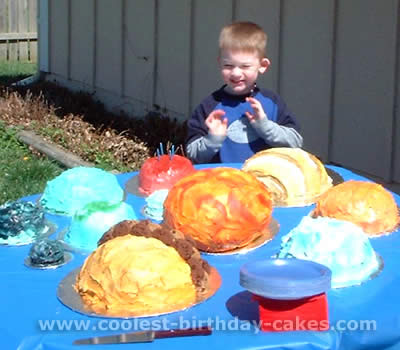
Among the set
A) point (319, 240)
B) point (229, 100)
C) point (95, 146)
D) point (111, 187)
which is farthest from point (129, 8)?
point (319, 240)

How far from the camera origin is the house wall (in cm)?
575

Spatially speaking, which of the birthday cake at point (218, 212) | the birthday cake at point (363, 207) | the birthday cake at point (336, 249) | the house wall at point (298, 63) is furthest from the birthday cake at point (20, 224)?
the house wall at point (298, 63)

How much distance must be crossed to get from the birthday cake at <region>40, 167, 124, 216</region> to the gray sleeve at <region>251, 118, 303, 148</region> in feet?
2.77

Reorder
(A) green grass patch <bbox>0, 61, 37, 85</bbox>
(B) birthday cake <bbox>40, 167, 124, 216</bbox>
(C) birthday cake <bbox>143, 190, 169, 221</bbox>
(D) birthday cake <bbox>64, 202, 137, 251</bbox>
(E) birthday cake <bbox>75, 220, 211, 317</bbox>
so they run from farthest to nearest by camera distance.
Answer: (A) green grass patch <bbox>0, 61, 37, 85</bbox> → (B) birthday cake <bbox>40, 167, 124, 216</bbox> → (C) birthday cake <bbox>143, 190, 169, 221</bbox> → (D) birthday cake <bbox>64, 202, 137, 251</bbox> → (E) birthday cake <bbox>75, 220, 211, 317</bbox>

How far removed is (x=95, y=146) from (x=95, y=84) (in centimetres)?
275

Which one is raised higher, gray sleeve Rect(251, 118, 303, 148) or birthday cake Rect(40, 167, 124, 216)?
gray sleeve Rect(251, 118, 303, 148)

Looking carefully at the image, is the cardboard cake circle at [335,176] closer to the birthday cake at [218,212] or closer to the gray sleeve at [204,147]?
the gray sleeve at [204,147]

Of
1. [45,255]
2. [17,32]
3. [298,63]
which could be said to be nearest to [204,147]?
[45,255]

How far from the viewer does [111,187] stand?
3336 mm

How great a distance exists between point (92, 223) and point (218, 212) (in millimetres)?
448

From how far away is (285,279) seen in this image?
2.08m

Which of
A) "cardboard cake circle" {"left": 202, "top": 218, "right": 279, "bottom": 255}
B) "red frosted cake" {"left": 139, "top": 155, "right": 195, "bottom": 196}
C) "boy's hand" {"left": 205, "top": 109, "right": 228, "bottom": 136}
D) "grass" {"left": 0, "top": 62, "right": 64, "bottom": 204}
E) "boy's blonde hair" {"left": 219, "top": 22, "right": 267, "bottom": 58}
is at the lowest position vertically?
"grass" {"left": 0, "top": 62, "right": 64, "bottom": 204}

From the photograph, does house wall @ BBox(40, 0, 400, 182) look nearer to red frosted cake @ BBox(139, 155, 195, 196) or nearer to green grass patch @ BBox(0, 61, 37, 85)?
red frosted cake @ BBox(139, 155, 195, 196)

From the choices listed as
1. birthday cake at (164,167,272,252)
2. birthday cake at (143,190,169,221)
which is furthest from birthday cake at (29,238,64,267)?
birthday cake at (143,190,169,221)
